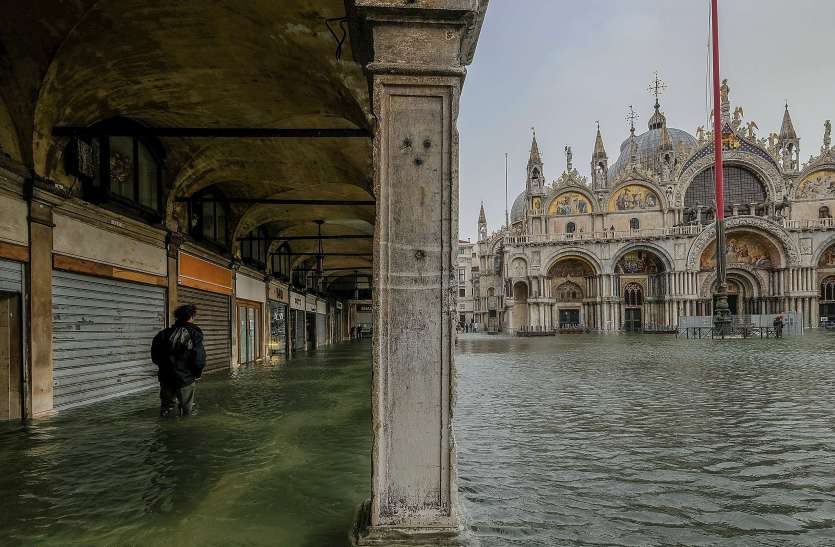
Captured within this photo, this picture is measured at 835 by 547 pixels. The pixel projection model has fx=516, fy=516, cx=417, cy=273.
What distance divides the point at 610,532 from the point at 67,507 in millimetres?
3986

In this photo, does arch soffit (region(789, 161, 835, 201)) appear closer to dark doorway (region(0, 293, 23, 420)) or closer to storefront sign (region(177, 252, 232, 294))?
storefront sign (region(177, 252, 232, 294))

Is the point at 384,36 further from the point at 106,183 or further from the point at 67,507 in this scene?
the point at 106,183

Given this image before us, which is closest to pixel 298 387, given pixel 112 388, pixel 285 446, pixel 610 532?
pixel 112 388

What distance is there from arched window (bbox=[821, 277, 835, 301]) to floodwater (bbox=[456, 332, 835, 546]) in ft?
166

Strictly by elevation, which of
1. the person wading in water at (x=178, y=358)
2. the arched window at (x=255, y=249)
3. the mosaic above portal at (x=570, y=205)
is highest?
the mosaic above portal at (x=570, y=205)

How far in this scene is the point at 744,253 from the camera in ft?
168

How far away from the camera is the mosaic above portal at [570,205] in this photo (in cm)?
5359

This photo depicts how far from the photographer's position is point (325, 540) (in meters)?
3.31

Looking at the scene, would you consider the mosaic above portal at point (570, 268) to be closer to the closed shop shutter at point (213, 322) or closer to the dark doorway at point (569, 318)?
the dark doorway at point (569, 318)

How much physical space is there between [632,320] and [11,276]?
178ft

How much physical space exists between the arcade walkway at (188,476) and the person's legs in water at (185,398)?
0.29 m

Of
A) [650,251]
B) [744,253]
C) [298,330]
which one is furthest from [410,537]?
[744,253]

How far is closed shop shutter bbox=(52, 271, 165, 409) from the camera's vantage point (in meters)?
7.94

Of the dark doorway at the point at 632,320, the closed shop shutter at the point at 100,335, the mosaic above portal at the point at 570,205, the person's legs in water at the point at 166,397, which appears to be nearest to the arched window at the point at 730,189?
the mosaic above portal at the point at 570,205
